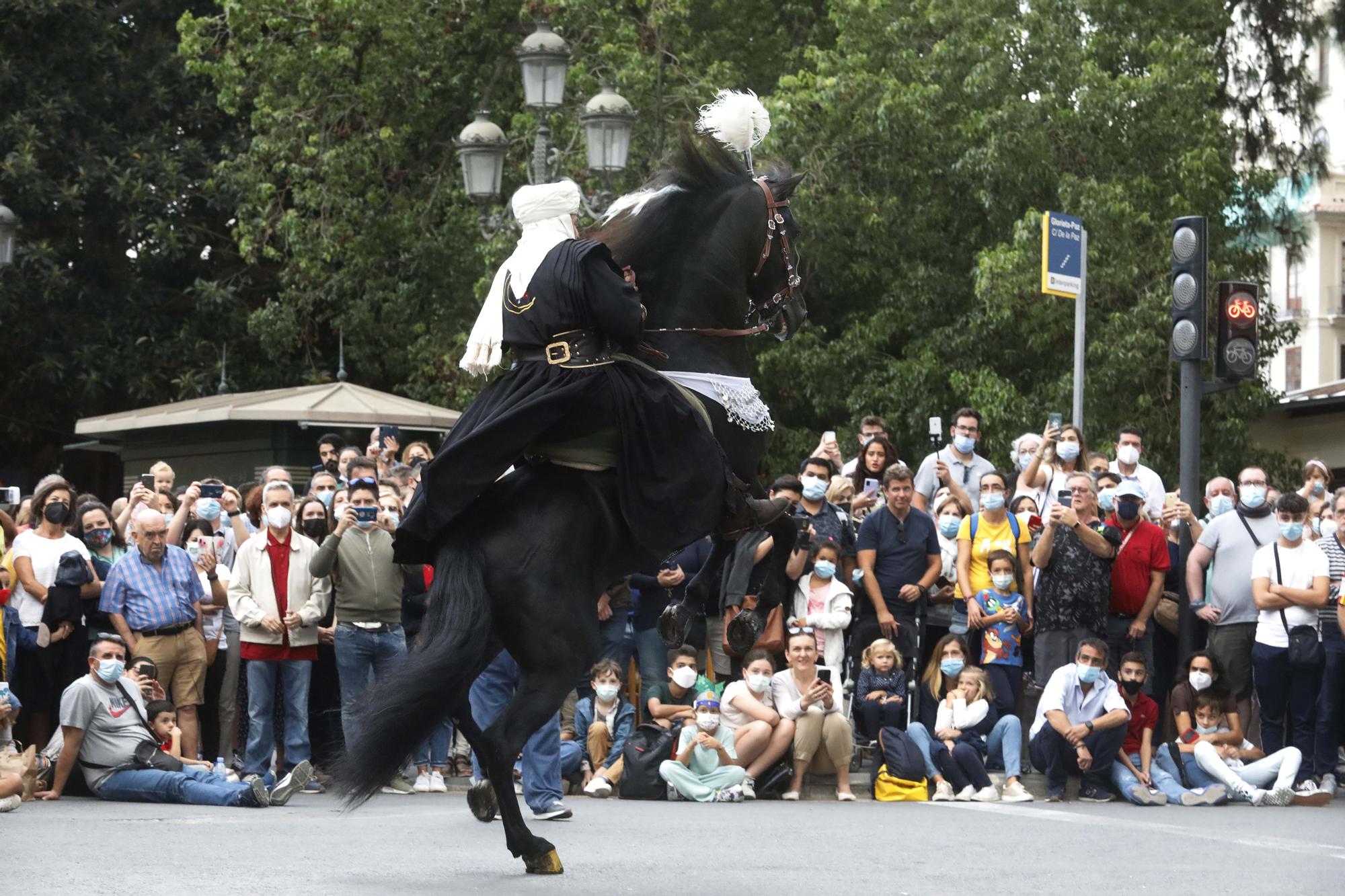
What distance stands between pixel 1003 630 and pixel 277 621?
5.03m

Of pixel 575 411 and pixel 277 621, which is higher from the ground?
pixel 575 411

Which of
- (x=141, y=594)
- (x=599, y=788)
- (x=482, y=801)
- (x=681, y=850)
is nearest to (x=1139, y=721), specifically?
(x=599, y=788)

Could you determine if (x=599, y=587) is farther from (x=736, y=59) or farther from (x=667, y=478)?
(x=736, y=59)

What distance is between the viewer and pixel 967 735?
13438mm

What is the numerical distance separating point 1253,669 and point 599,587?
290 inches

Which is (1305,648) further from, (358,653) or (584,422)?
(584,422)

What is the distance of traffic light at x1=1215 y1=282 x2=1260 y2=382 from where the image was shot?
14.2 m

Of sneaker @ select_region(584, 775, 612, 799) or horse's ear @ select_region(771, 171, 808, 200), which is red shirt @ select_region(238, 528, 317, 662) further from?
horse's ear @ select_region(771, 171, 808, 200)

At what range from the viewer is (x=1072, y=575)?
1385cm

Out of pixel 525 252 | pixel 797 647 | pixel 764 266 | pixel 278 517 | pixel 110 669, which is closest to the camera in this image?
pixel 525 252

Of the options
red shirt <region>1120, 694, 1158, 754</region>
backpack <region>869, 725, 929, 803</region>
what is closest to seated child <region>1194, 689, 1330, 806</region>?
red shirt <region>1120, 694, 1158, 754</region>

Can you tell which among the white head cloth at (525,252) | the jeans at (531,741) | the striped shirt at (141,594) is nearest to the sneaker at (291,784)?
the striped shirt at (141,594)

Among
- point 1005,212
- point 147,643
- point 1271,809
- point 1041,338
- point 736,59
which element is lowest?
point 1271,809

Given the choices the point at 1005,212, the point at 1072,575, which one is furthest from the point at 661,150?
the point at 1072,575
